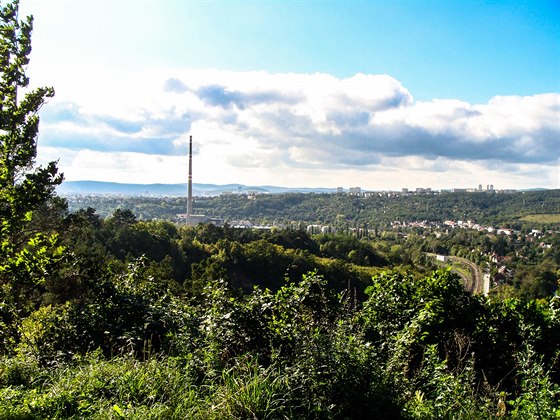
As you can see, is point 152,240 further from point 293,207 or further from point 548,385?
point 293,207

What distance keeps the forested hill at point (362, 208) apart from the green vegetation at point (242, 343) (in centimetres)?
14543

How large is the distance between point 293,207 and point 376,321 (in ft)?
606

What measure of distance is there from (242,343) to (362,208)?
186316 millimetres

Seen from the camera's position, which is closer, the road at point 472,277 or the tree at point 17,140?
the tree at point 17,140

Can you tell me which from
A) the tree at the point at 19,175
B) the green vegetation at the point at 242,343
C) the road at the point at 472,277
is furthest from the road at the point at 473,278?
the tree at the point at 19,175

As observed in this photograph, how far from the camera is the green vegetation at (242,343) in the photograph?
3354mm

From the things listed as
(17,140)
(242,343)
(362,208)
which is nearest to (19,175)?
(17,140)

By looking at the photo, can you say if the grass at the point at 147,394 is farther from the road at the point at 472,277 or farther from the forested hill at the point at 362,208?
the forested hill at the point at 362,208

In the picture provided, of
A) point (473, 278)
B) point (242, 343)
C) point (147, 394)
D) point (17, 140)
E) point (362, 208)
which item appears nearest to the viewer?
point (147, 394)

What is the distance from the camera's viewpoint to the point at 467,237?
10206 cm

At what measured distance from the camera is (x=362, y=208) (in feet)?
611

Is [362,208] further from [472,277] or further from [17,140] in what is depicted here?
[17,140]

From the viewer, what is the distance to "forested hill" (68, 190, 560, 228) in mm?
153875

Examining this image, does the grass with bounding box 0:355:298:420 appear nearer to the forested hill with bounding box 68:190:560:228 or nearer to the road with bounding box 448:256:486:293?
the road with bounding box 448:256:486:293
